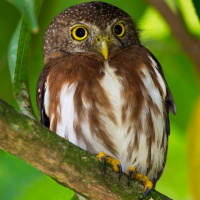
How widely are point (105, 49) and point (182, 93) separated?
20.8 inches

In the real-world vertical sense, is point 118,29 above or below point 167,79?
above

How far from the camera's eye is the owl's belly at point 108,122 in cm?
229

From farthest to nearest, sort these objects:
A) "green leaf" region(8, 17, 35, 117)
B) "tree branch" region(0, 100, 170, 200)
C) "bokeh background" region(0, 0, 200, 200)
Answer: "bokeh background" region(0, 0, 200, 200), "green leaf" region(8, 17, 35, 117), "tree branch" region(0, 100, 170, 200)

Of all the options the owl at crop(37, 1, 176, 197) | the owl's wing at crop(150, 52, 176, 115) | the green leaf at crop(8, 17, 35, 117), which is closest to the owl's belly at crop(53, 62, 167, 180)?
the owl at crop(37, 1, 176, 197)

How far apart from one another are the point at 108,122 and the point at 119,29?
707 millimetres

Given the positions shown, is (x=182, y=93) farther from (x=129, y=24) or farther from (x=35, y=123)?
(x=35, y=123)

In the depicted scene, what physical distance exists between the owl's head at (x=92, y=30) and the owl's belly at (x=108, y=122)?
22 centimetres

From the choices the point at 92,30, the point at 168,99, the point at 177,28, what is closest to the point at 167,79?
the point at 168,99

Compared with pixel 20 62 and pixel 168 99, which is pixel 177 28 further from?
pixel 168 99

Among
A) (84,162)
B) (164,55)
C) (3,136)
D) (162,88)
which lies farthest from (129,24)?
(3,136)

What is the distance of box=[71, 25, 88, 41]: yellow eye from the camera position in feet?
8.60

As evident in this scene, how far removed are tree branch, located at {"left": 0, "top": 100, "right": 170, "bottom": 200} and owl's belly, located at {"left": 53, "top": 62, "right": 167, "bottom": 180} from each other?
33cm

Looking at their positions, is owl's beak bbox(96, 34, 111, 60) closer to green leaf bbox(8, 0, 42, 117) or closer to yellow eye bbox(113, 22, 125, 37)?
yellow eye bbox(113, 22, 125, 37)

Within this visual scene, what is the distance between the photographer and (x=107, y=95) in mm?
2289
